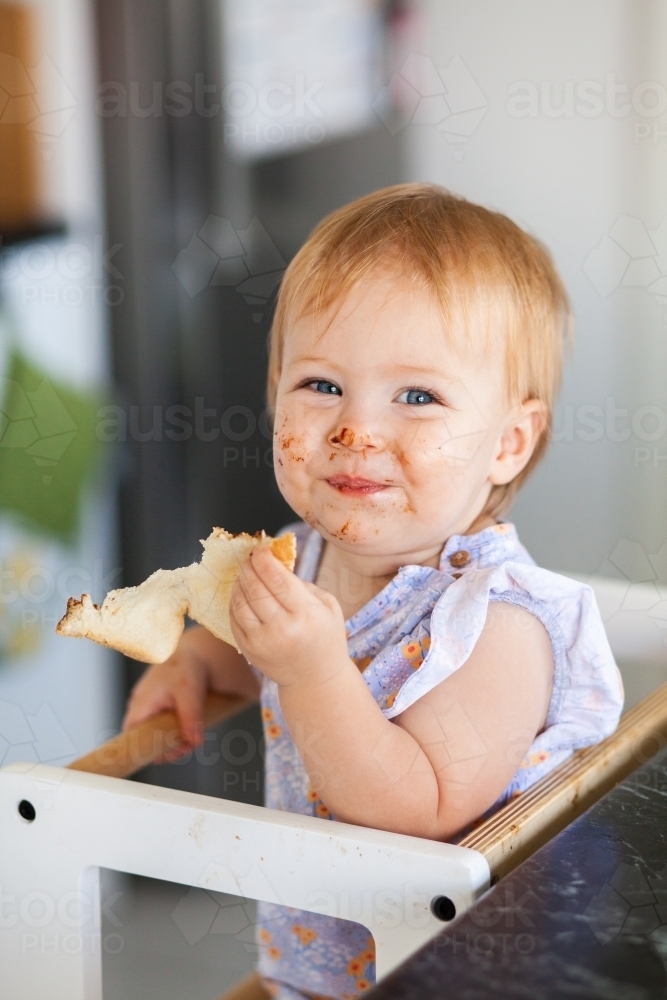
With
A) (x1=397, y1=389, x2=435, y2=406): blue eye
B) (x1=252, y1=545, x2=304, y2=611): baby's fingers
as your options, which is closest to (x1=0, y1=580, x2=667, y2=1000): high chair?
(x1=252, y1=545, x2=304, y2=611): baby's fingers

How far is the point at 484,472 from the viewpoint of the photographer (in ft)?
2.24

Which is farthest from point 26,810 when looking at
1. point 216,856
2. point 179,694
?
point 179,694

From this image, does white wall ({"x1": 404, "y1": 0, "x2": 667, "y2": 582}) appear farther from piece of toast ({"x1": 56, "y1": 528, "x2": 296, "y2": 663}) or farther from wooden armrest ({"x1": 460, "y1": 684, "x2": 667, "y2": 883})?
piece of toast ({"x1": 56, "y1": 528, "x2": 296, "y2": 663})

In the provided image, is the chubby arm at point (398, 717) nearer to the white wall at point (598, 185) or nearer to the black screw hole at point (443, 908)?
the black screw hole at point (443, 908)

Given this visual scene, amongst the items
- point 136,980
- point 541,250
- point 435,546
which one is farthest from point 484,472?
point 136,980

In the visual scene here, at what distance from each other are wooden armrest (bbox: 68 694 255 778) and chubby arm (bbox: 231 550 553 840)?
0.49 feet

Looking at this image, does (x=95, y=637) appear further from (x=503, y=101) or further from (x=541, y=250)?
(x=503, y=101)

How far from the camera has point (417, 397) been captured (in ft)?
2.01

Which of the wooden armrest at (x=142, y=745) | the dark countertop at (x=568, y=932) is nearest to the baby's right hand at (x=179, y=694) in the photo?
the wooden armrest at (x=142, y=745)

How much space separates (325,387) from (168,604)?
17 cm

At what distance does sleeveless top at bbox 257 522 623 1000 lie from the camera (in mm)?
610

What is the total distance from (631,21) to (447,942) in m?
1.10

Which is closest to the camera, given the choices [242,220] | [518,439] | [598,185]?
[518,439]

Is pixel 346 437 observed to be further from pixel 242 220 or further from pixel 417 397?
pixel 242 220
